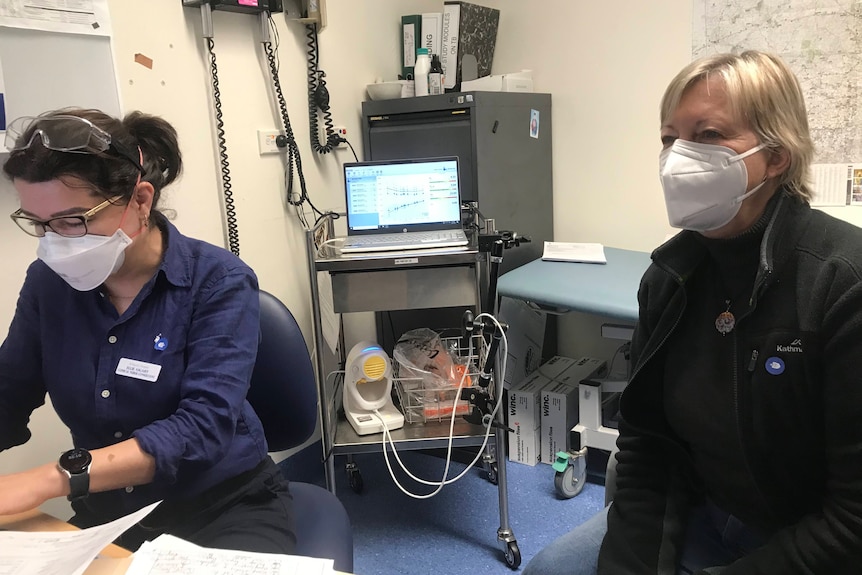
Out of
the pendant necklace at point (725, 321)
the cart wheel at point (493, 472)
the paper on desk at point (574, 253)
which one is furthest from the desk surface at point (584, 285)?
the pendant necklace at point (725, 321)

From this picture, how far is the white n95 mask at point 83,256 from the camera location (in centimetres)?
115

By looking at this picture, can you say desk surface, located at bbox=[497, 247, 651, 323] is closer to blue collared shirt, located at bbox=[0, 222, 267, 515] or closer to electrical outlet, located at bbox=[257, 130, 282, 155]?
electrical outlet, located at bbox=[257, 130, 282, 155]

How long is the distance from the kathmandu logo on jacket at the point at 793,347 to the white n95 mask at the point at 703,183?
0.23 metres

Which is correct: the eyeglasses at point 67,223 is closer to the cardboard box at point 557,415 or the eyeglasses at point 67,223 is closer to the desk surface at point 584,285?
the desk surface at point 584,285

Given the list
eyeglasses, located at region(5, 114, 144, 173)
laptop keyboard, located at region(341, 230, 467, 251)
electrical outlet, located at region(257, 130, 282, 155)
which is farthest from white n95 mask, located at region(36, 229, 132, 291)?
electrical outlet, located at region(257, 130, 282, 155)

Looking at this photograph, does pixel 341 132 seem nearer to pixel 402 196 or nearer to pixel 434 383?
pixel 402 196

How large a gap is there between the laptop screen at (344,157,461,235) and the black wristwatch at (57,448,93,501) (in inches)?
51.0

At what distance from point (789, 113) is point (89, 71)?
5.20 ft

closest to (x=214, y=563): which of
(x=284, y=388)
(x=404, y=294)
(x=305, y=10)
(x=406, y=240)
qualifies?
(x=284, y=388)

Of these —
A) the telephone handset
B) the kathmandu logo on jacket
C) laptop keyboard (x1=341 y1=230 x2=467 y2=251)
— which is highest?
the telephone handset

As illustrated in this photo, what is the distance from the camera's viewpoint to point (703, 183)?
3.66 ft

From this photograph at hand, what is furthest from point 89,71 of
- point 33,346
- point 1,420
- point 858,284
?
point 858,284

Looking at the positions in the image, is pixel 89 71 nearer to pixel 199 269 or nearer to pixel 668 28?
pixel 199 269

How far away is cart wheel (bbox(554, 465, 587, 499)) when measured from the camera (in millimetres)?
2281
